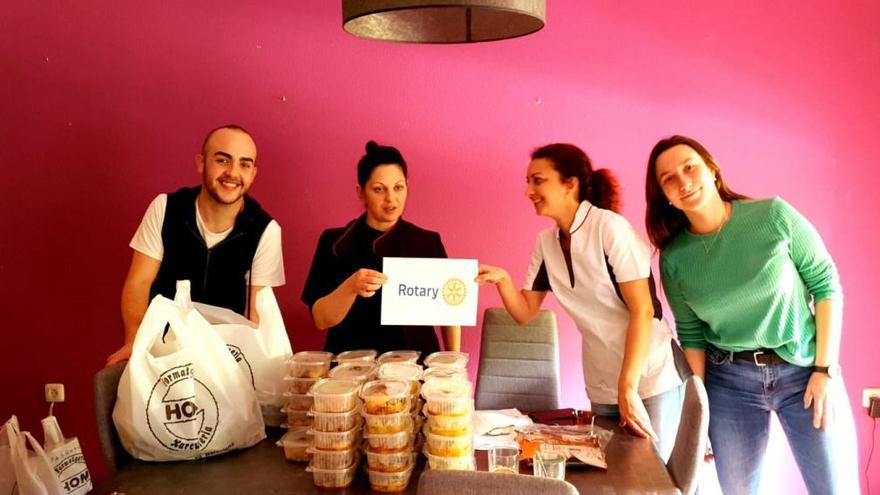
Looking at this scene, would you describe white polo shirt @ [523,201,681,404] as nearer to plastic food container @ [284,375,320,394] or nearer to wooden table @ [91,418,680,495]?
wooden table @ [91,418,680,495]

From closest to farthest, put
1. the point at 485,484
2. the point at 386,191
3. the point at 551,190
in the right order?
the point at 485,484 < the point at 551,190 < the point at 386,191

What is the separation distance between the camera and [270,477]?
57.9 inches

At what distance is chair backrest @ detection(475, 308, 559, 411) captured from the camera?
7.96ft

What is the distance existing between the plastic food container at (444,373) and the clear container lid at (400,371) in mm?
22

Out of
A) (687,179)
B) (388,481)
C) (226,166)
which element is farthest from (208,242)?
(687,179)

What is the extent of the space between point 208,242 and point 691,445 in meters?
1.70

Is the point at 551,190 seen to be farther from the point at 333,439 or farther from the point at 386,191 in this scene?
the point at 333,439

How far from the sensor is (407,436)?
144 centimetres

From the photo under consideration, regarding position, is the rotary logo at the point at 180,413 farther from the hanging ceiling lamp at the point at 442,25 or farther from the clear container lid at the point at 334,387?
the hanging ceiling lamp at the point at 442,25

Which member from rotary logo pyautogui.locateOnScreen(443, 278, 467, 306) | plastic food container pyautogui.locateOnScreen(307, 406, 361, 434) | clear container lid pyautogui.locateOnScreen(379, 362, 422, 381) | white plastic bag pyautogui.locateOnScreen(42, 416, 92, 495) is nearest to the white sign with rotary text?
rotary logo pyautogui.locateOnScreen(443, 278, 467, 306)

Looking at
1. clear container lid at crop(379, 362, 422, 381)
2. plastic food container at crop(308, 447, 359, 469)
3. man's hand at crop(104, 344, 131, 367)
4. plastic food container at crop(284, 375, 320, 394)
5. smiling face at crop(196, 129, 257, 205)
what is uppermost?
smiling face at crop(196, 129, 257, 205)

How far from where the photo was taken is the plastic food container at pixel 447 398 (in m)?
1.41

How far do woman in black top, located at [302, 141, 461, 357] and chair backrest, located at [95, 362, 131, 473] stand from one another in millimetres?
674

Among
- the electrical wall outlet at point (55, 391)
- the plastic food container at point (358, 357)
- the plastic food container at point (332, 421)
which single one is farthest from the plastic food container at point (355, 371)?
the electrical wall outlet at point (55, 391)
